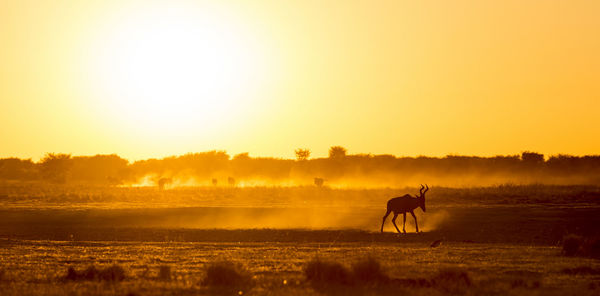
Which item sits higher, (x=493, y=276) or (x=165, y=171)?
(x=165, y=171)

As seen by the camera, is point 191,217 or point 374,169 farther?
point 374,169

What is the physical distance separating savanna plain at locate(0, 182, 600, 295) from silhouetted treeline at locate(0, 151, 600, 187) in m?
69.5

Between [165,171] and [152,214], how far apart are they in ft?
372

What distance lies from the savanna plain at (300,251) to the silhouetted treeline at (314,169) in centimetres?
6946

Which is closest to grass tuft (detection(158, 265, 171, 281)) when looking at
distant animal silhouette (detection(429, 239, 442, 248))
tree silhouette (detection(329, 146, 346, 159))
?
distant animal silhouette (detection(429, 239, 442, 248))

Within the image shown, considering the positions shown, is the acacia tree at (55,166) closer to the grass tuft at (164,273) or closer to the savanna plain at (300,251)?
the savanna plain at (300,251)

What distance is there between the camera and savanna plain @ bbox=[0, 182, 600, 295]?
20328mm

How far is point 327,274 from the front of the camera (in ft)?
68.5

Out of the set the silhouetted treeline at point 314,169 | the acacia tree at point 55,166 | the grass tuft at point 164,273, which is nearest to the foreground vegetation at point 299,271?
the grass tuft at point 164,273

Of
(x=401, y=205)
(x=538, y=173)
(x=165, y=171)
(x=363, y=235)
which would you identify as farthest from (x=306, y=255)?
(x=165, y=171)

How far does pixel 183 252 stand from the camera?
29.1m

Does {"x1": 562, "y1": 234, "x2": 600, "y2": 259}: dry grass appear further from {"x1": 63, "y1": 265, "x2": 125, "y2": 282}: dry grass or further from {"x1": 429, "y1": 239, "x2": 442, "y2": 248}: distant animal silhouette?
{"x1": 63, "y1": 265, "x2": 125, "y2": 282}: dry grass

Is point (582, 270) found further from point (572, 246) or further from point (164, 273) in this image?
point (164, 273)

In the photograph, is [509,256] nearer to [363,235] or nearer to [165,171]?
[363,235]
